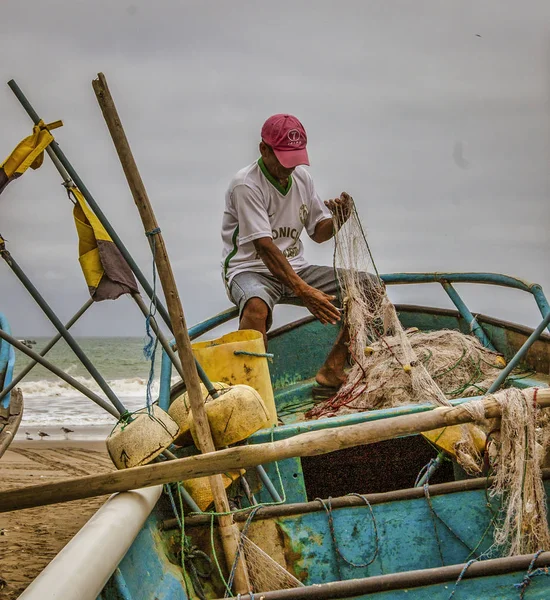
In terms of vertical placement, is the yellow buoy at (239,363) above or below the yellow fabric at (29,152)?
below

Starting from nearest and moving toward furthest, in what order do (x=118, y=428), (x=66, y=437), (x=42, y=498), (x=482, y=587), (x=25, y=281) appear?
(x=482, y=587)
(x=42, y=498)
(x=118, y=428)
(x=25, y=281)
(x=66, y=437)

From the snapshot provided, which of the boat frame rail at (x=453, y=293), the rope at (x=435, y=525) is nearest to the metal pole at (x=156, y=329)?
the boat frame rail at (x=453, y=293)

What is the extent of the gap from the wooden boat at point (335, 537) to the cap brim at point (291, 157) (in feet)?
4.81

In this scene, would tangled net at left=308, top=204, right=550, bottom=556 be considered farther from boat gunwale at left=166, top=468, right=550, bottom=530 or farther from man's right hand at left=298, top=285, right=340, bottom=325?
man's right hand at left=298, top=285, right=340, bottom=325

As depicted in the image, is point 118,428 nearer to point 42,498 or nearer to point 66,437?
point 42,498

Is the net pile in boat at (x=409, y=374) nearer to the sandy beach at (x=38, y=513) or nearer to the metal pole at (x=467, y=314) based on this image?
the metal pole at (x=467, y=314)

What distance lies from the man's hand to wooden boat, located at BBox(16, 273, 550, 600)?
54.1 inches

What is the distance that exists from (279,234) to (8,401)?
2854 millimetres

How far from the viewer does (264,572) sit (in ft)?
10.6

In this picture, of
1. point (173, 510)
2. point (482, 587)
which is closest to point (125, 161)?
point (173, 510)

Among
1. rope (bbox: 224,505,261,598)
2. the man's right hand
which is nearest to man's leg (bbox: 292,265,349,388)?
the man's right hand

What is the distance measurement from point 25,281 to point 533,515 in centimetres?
257

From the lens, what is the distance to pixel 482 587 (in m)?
2.73

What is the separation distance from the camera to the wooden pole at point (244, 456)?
9.28 ft
